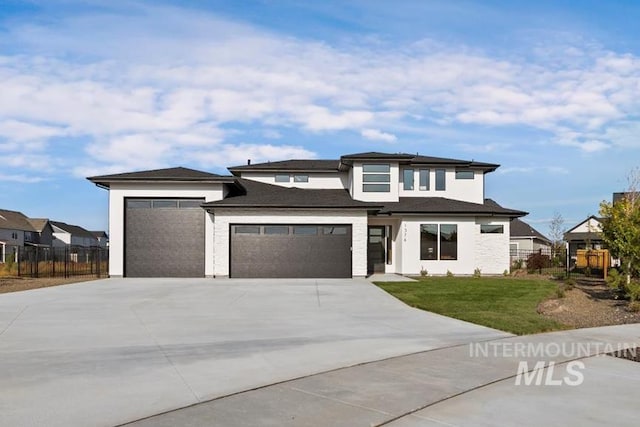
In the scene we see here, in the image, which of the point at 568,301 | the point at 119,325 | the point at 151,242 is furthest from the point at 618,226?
the point at 151,242

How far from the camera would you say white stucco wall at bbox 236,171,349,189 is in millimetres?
31953

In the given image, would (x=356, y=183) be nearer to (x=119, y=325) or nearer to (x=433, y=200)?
(x=433, y=200)

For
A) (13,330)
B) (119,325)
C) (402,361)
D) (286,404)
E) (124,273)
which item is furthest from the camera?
(124,273)

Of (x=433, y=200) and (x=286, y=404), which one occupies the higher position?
(x=433, y=200)

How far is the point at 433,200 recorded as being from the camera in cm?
2991

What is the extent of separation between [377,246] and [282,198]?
619 cm

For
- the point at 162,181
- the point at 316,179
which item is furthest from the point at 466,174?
the point at 162,181

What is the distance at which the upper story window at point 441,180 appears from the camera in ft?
103

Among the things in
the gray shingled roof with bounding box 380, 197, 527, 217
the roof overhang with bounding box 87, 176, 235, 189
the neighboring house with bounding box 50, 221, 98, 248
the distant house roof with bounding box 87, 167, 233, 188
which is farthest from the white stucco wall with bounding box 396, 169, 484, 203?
the neighboring house with bounding box 50, 221, 98, 248

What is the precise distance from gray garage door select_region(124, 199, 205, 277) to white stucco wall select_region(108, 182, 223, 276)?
0.25 m

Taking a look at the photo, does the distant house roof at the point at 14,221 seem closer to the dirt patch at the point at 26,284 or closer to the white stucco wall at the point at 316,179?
the dirt patch at the point at 26,284

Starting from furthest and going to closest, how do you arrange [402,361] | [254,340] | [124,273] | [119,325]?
1. [124,273]
2. [119,325]
3. [254,340]
4. [402,361]

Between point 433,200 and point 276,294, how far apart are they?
14497mm

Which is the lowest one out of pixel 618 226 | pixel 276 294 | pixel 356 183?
pixel 276 294
